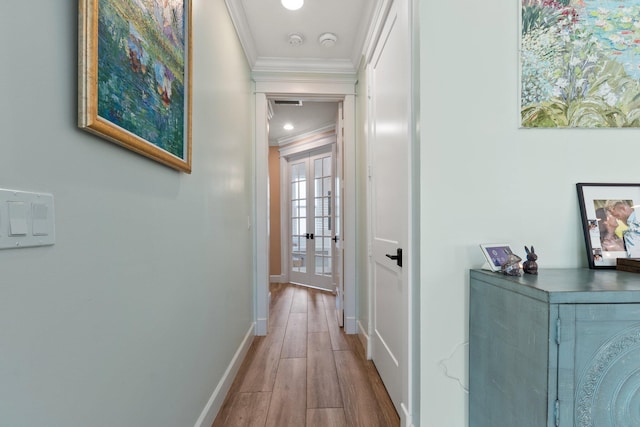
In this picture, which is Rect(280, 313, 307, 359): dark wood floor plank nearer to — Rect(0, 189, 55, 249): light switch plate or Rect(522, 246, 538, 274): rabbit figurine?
Rect(522, 246, 538, 274): rabbit figurine

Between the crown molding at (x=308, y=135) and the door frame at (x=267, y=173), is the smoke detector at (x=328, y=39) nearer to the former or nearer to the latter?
the door frame at (x=267, y=173)

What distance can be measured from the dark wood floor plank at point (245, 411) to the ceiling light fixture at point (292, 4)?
2.57m

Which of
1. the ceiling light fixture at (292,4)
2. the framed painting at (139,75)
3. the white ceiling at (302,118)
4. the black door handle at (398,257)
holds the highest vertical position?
the ceiling light fixture at (292,4)

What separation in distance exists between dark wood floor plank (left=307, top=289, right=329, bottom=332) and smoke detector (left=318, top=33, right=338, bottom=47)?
2.63 meters

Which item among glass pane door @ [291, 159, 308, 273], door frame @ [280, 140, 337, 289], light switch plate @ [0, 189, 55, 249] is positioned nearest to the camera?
light switch plate @ [0, 189, 55, 249]

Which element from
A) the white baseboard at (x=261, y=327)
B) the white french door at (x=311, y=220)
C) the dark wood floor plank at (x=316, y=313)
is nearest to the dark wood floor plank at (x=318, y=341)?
the dark wood floor plank at (x=316, y=313)

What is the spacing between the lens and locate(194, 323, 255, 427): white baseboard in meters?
1.54

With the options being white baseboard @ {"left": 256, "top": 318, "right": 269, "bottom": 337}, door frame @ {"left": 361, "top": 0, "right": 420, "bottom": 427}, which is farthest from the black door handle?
white baseboard @ {"left": 256, "top": 318, "right": 269, "bottom": 337}

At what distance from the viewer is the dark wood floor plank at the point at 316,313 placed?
10.2 ft

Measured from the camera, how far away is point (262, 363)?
233cm

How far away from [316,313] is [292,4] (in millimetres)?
3020

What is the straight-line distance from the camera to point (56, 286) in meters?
0.66

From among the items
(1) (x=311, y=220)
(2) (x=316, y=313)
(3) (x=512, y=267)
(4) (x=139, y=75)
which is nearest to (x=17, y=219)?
(4) (x=139, y=75)

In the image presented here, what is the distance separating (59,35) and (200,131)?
889 mm
